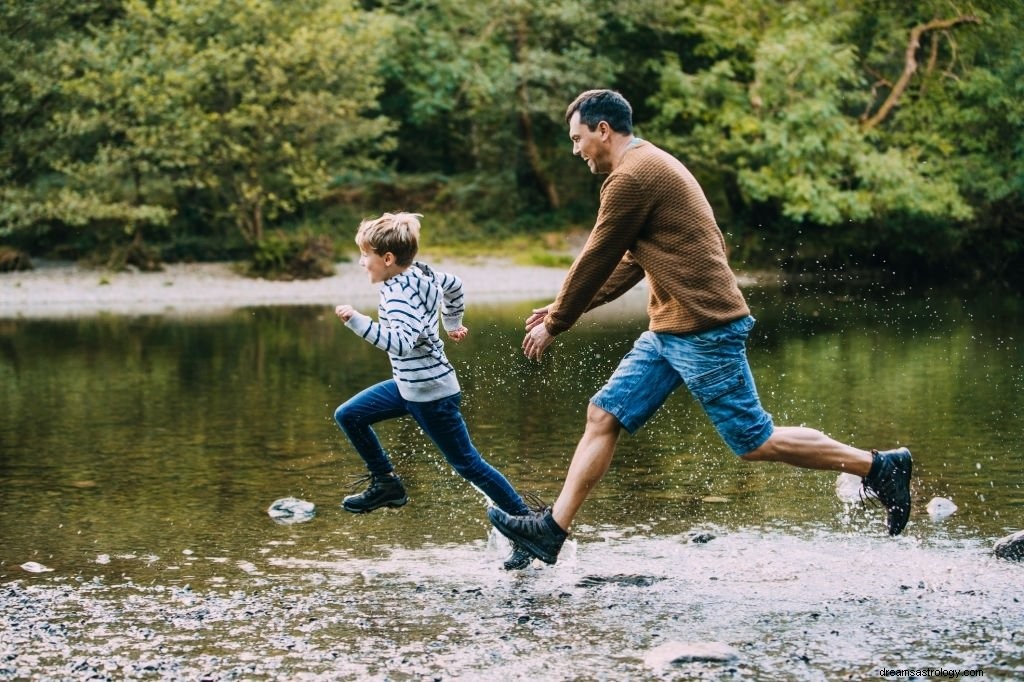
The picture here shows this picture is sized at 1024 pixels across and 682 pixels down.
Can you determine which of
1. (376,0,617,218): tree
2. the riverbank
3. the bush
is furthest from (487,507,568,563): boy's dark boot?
(376,0,617,218): tree

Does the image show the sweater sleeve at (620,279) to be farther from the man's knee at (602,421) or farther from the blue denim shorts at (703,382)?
the man's knee at (602,421)

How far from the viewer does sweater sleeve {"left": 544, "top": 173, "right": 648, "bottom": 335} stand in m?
A: 5.73

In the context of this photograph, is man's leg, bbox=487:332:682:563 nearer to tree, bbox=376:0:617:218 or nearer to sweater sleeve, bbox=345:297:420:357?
sweater sleeve, bbox=345:297:420:357

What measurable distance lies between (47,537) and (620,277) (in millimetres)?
3081

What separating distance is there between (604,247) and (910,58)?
2727 cm

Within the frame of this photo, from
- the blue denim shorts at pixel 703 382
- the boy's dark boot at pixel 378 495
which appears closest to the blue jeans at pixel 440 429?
the boy's dark boot at pixel 378 495

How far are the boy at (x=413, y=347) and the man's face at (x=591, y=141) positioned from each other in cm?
80

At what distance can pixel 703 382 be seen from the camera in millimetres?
5770

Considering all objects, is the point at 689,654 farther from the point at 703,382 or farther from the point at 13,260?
the point at 13,260

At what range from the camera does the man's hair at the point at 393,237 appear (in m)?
6.10

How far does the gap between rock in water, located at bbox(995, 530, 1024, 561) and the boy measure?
2033 millimetres

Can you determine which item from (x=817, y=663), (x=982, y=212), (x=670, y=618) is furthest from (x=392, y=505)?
(x=982, y=212)

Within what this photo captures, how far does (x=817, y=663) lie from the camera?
15.2ft

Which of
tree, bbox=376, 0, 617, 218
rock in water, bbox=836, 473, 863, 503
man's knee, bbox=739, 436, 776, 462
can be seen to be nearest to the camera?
man's knee, bbox=739, 436, 776, 462
